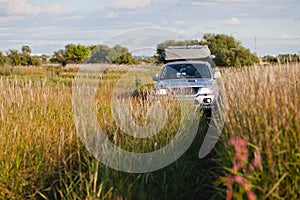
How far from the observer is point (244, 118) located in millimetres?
4699

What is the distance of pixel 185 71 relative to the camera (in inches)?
450

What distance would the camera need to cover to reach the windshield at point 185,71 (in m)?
11.3

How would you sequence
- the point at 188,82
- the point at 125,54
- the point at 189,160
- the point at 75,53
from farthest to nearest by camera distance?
the point at 75,53 < the point at 125,54 < the point at 188,82 < the point at 189,160

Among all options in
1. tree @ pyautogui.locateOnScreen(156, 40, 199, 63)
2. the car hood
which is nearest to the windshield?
the car hood

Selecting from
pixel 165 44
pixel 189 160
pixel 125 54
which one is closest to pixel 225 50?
pixel 165 44

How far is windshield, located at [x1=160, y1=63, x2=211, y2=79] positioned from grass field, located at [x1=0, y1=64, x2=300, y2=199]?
15.5ft

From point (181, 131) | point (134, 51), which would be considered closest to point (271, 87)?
point (181, 131)

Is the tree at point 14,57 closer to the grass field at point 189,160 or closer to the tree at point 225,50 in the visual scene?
the tree at point 225,50

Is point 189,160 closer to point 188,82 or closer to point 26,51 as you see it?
point 188,82

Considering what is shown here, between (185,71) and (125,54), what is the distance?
10097 mm

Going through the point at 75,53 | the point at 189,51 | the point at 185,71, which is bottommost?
the point at 185,71

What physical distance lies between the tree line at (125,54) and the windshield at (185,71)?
1749mm

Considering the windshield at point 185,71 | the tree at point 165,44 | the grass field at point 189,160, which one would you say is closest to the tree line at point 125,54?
the tree at point 165,44

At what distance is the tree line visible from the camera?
56.0 feet
